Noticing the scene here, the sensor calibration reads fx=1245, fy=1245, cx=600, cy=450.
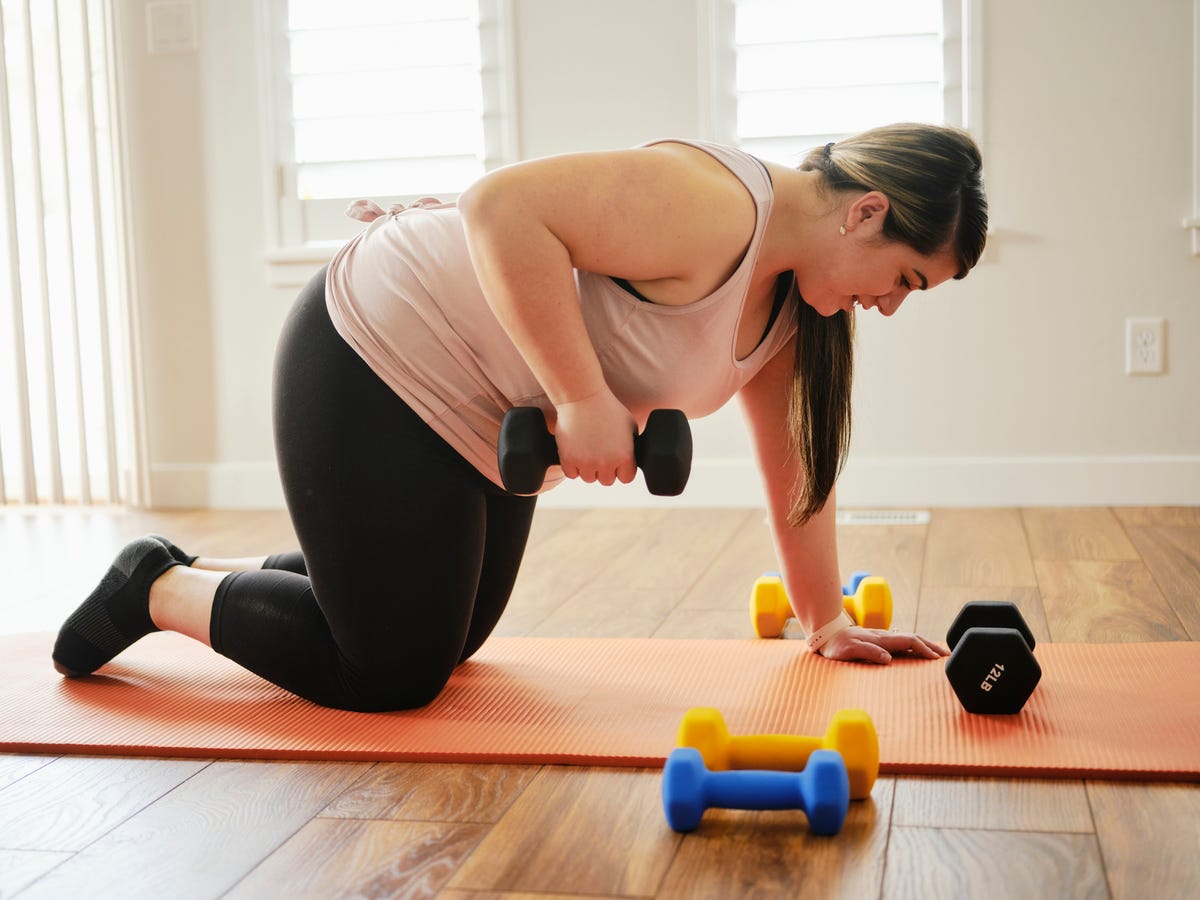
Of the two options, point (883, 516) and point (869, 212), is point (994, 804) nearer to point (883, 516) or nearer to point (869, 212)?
point (869, 212)

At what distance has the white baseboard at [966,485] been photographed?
2932mm

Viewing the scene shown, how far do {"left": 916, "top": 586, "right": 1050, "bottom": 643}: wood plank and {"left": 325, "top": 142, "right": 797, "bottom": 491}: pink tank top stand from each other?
0.62 meters

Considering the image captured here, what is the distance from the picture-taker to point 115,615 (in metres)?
1.54

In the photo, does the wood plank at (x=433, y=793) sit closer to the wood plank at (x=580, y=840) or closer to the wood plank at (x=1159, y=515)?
the wood plank at (x=580, y=840)

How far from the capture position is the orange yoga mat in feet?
4.02

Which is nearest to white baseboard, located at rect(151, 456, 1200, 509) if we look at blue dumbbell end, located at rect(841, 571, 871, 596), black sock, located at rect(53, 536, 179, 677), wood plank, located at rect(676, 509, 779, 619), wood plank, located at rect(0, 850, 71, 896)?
wood plank, located at rect(676, 509, 779, 619)

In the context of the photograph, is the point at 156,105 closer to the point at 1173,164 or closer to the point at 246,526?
the point at 246,526

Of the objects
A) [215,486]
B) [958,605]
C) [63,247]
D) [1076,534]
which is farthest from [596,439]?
[63,247]

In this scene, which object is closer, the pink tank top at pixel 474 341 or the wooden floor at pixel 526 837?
the wooden floor at pixel 526 837

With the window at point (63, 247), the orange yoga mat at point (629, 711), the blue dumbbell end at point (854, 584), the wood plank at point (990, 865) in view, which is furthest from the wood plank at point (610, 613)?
the window at point (63, 247)

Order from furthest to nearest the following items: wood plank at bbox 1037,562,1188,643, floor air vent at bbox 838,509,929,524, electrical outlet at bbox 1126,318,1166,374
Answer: electrical outlet at bbox 1126,318,1166,374
floor air vent at bbox 838,509,929,524
wood plank at bbox 1037,562,1188,643

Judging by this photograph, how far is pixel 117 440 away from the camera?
3.43m

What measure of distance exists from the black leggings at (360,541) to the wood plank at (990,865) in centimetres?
57

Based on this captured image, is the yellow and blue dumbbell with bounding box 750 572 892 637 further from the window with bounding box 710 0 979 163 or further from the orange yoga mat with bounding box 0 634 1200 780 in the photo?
the window with bounding box 710 0 979 163
